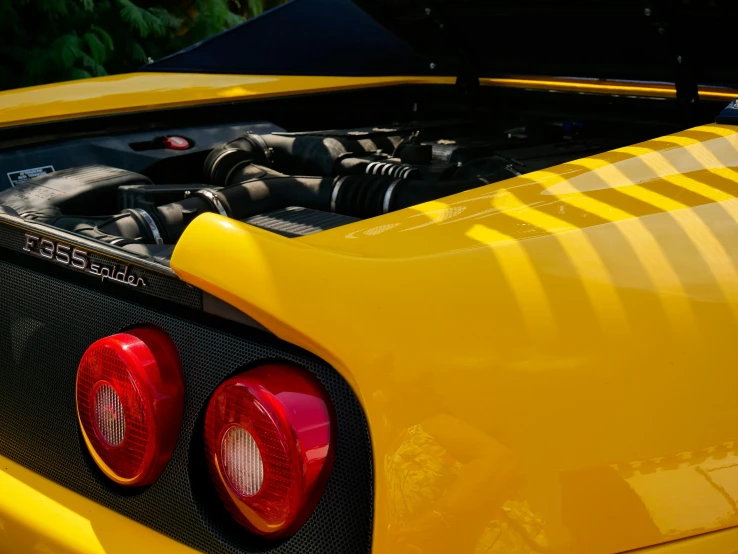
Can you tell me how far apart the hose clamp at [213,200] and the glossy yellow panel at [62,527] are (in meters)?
0.80

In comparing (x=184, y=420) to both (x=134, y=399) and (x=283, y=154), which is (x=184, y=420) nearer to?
(x=134, y=399)

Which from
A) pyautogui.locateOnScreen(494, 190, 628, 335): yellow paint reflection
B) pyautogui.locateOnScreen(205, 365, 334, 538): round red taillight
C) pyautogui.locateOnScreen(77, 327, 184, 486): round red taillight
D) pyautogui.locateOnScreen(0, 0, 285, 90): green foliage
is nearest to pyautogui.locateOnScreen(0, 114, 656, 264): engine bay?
pyautogui.locateOnScreen(77, 327, 184, 486): round red taillight

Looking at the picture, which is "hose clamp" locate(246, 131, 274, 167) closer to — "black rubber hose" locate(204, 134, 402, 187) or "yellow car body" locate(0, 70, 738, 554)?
"black rubber hose" locate(204, 134, 402, 187)

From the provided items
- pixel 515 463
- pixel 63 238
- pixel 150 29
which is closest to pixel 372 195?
pixel 63 238

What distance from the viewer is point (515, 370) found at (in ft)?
2.99

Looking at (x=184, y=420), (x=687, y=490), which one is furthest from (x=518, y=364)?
(x=184, y=420)

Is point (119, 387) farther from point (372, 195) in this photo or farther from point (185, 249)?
point (372, 195)

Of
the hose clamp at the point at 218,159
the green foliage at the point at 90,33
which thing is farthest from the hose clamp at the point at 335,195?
the green foliage at the point at 90,33

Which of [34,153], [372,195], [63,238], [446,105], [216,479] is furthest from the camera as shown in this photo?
[446,105]

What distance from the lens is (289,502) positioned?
977 mm

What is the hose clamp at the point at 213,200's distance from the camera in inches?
76.3

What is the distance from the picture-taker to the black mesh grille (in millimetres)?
972

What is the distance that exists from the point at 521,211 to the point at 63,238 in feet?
2.10

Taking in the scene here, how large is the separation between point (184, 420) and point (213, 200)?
93cm
